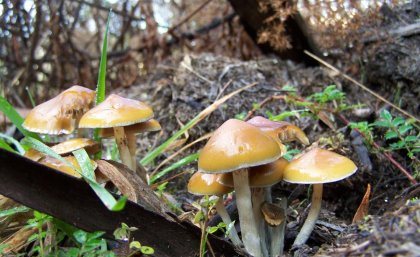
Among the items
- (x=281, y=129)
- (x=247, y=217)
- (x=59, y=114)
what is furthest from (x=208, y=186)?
(x=59, y=114)

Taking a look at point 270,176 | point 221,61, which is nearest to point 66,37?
point 221,61

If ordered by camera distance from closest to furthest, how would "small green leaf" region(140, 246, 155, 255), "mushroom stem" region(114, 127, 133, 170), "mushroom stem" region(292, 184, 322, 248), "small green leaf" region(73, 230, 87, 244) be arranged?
1. "small green leaf" region(140, 246, 155, 255)
2. "small green leaf" region(73, 230, 87, 244)
3. "mushroom stem" region(292, 184, 322, 248)
4. "mushroom stem" region(114, 127, 133, 170)

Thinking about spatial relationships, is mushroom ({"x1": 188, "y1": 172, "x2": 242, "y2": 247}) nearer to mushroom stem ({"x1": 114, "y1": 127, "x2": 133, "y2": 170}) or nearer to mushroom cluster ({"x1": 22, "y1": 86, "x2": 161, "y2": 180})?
mushroom cluster ({"x1": 22, "y1": 86, "x2": 161, "y2": 180})

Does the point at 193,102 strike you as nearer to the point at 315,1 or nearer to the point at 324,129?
the point at 324,129

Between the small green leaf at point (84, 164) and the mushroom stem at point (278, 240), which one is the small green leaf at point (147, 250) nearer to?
the small green leaf at point (84, 164)

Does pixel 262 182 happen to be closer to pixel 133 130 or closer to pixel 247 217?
pixel 247 217

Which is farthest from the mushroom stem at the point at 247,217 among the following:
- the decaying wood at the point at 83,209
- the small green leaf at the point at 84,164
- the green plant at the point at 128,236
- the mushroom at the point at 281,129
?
the small green leaf at the point at 84,164

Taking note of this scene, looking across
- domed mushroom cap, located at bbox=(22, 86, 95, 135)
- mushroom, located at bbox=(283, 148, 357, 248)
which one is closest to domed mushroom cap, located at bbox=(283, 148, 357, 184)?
mushroom, located at bbox=(283, 148, 357, 248)
